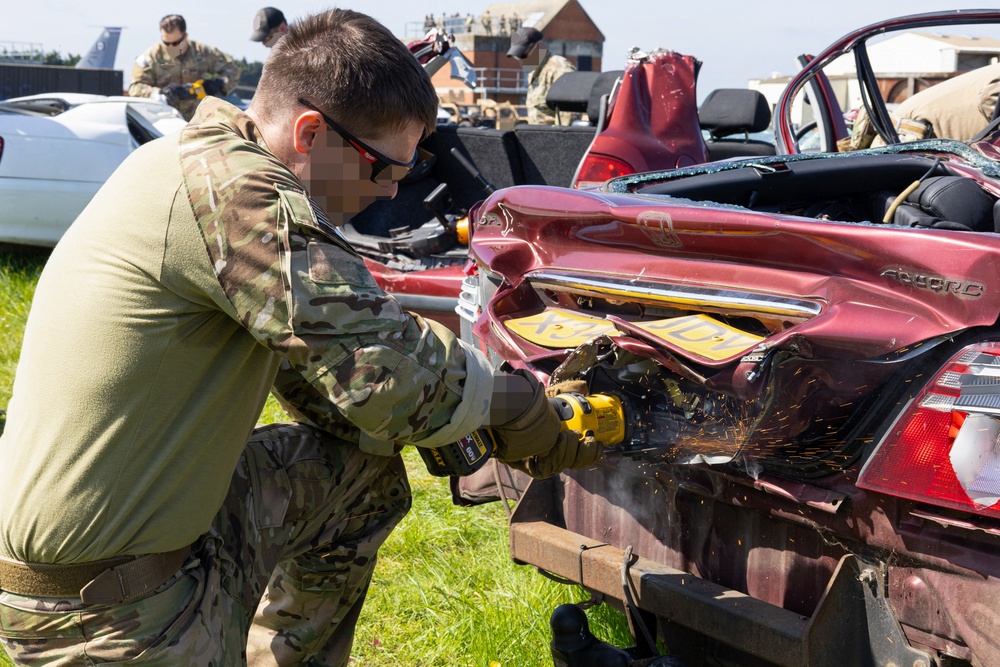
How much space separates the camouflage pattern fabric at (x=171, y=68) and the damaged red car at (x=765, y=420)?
981cm

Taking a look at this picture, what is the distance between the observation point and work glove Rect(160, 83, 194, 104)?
1080 cm

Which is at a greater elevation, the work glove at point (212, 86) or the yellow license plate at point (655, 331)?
the work glove at point (212, 86)

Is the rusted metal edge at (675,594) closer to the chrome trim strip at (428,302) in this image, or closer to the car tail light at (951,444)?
the car tail light at (951,444)

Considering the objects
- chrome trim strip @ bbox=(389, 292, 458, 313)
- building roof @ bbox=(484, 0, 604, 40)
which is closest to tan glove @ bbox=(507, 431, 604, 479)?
chrome trim strip @ bbox=(389, 292, 458, 313)

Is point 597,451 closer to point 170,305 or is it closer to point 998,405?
point 998,405

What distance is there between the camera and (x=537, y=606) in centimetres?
309

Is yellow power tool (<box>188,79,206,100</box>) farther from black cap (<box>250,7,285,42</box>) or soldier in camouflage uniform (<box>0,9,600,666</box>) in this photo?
soldier in camouflage uniform (<box>0,9,600,666</box>)

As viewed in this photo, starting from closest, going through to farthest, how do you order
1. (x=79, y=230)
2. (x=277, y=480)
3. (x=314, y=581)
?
(x=79, y=230), (x=277, y=480), (x=314, y=581)

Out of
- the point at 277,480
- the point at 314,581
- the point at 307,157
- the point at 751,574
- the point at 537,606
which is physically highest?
the point at 307,157

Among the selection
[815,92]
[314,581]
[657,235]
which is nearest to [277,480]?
[314,581]

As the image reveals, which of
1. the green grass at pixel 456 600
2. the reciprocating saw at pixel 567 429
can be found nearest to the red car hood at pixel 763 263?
the reciprocating saw at pixel 567 429

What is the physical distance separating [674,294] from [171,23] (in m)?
10.2

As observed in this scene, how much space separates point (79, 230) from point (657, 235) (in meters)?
1.24

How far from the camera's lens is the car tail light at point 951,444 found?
5.82ft
